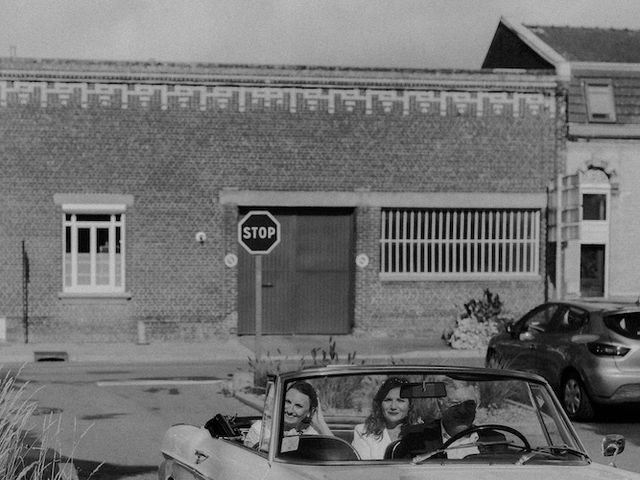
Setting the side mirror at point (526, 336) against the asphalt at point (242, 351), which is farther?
the asphalt at point (242, 351)

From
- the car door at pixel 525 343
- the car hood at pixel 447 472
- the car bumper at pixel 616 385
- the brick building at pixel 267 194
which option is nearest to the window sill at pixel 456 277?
the brick building at pixel 267 194

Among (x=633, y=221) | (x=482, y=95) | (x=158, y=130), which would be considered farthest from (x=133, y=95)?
(x=633, y=221)

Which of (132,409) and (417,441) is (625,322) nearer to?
(132,409)

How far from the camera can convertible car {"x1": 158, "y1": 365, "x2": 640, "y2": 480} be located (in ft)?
15.7

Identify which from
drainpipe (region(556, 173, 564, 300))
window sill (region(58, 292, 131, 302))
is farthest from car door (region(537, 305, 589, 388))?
window sill (region(58, 292, 131, 302))

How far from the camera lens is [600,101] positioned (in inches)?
1076

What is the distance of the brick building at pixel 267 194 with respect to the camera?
79.3 ft

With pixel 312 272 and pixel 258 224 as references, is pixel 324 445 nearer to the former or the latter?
pixel 258 224

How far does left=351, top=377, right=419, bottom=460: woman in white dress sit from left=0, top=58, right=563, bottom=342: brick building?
19.5 meters

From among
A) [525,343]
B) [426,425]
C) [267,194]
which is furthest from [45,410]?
[267,194]

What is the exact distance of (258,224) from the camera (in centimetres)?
1662

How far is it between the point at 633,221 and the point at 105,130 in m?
12.9

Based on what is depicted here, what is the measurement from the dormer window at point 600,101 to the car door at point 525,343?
44.3ft

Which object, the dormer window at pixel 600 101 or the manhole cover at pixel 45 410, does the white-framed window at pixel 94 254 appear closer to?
the manhole cover at pixel 45 410
